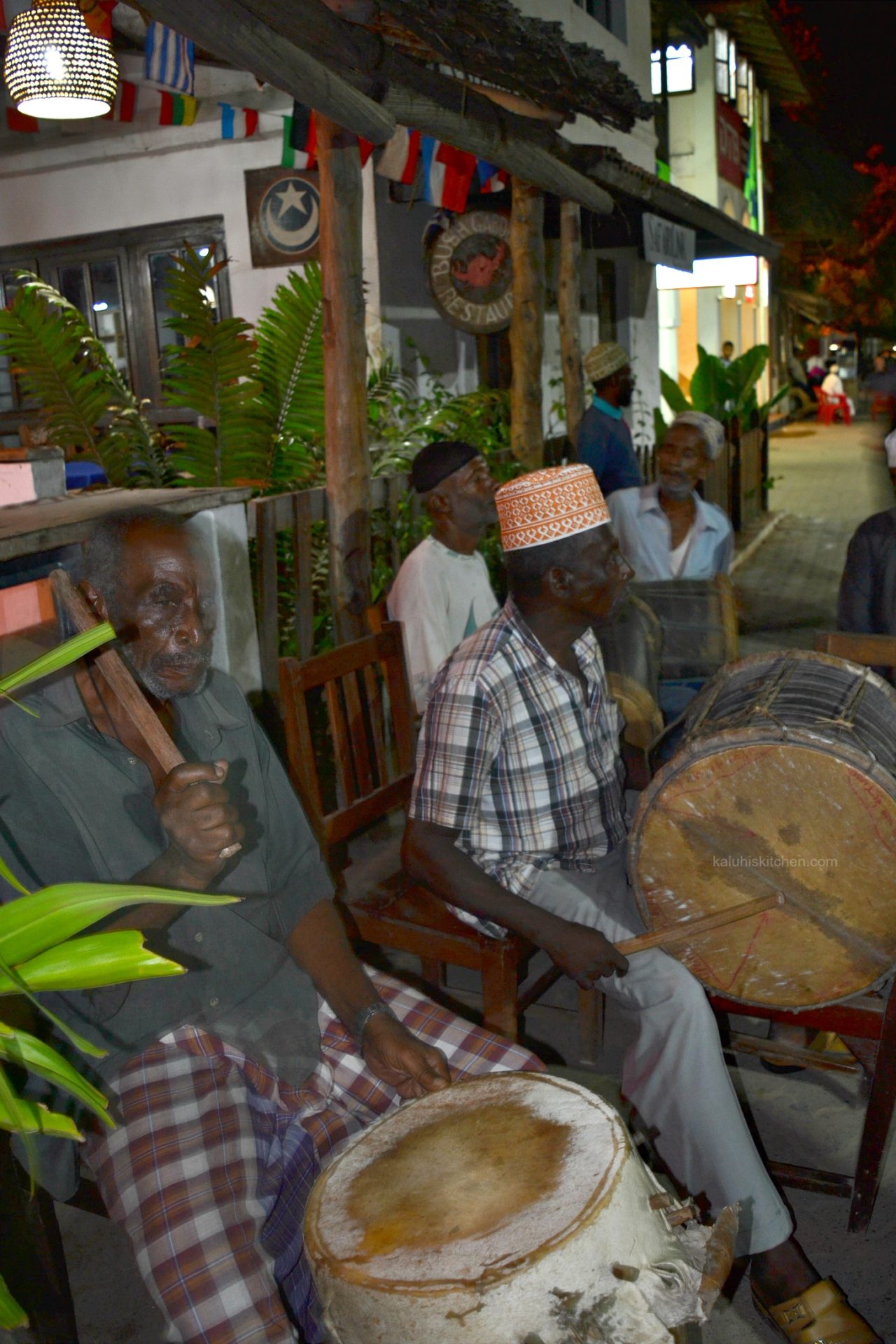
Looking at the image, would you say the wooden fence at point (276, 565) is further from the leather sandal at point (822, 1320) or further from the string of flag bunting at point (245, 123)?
the leather sandal at point (822, 1320)

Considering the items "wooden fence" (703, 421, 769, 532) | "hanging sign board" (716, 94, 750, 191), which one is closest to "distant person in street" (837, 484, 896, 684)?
"wooden fence" (703, 421, 769, 532)

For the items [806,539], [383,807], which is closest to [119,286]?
[383,807]

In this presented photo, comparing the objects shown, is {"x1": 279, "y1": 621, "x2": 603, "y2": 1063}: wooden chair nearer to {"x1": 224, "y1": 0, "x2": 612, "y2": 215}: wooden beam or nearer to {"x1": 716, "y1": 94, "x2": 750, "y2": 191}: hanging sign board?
{"x1": 224, "y1": 0, "x2": 612, "y2": 215}: wooden beam

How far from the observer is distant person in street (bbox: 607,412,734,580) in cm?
493

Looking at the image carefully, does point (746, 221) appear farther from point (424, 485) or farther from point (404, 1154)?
point (404, 1154)

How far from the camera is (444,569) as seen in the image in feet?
13.7

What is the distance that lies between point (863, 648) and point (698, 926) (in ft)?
3.62

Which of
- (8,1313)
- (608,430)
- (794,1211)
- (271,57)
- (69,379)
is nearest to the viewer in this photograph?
(8,1313)

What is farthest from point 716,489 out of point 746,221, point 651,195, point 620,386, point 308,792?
point 746,221

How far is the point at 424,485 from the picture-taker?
4297 mm

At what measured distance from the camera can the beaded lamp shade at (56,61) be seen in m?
4.78

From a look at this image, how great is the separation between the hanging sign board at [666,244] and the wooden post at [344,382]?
5.61 meters

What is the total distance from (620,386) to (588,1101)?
6.43m

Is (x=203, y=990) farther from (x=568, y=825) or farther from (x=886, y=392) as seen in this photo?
(x=886, y=392)
